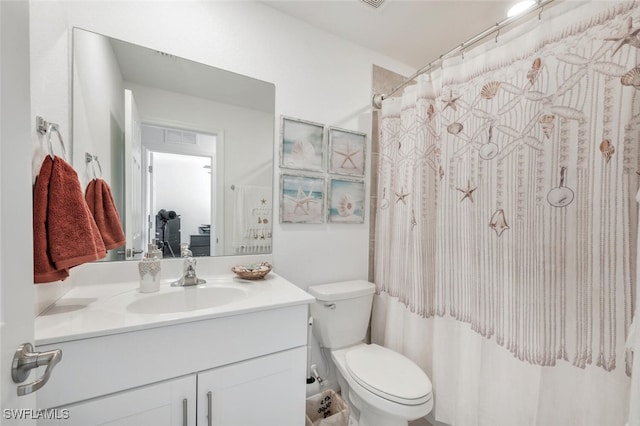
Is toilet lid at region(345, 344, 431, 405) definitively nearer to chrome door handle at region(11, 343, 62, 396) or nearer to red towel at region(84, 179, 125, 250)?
chrome door handle at region(11, 343, 62, 396)

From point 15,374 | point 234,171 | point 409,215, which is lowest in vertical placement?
point 15,374

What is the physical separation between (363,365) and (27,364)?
1.24 metres

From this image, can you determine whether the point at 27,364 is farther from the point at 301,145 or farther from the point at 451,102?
the point at 451,102

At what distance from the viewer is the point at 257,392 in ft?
3.15

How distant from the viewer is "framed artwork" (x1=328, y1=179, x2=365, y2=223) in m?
1.66

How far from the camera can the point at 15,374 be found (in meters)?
0.43

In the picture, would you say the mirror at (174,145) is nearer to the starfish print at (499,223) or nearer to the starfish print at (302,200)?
the starfish print at (302,200)

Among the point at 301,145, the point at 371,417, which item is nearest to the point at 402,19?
the point at 301,145

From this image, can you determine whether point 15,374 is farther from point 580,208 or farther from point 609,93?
point 609,93

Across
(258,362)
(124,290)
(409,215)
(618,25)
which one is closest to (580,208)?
(618,25)

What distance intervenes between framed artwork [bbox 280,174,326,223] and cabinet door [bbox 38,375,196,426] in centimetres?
89

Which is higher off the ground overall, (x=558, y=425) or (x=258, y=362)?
(x=258, y=362)

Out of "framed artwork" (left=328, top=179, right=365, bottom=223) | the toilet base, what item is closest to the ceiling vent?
"framed artwork" (left=328, top=179, right=365, bottom=223)

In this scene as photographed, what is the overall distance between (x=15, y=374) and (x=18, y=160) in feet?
1.21
